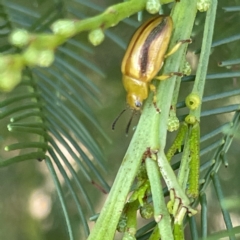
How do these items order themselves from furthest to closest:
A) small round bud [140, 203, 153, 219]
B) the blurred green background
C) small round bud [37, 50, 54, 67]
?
the blurred green background → small round bud [140, 203, 153, 219] → small round bud [37, 50, 54, 67]

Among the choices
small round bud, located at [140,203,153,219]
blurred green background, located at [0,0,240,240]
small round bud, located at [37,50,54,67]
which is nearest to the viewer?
small round bud, located at [37,50,54,67]

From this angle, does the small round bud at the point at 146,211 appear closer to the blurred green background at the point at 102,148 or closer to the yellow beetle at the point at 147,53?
the yellow beetle at the point at 147,53

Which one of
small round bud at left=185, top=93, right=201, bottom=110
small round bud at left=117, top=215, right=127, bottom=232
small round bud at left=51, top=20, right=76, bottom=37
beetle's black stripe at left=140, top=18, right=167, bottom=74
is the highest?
beetle's black stripe at left=140, top=18, right=167, bottom=74

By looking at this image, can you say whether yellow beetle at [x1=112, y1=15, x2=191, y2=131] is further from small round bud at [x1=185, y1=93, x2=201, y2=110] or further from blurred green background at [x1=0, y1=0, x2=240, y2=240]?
blurred green background at [x1=0, y1=0, x2=240, y2=240]

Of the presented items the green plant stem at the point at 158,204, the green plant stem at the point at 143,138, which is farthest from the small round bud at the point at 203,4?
the green plant stem at the point at 158,204

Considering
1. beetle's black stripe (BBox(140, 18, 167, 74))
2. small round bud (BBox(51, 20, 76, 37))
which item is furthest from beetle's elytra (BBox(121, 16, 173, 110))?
small round bud (BBox(51, 20, 76, 37))

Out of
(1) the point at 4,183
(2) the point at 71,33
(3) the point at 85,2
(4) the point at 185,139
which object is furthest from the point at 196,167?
(1) the point at 4,183

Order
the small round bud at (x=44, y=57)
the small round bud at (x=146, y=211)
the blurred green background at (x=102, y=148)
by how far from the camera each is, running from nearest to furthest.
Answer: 1. the small round bud at (x=44, y=57)
2. the small round bud at (x=146, y=211)
3. the blurred green background at (x=102, y=148)

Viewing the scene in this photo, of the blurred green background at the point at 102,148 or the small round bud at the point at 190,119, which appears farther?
the blurred green background at the point at 102,148

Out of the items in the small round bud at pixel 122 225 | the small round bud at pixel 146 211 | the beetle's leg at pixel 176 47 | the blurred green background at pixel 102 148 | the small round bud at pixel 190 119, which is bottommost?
the small round bud at pixel 122 225
